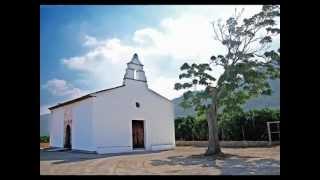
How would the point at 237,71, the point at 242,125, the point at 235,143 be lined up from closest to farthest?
the point at 237,71 < the point at 235,143 < the point at 242,125

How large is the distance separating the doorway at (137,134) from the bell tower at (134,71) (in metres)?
1.60

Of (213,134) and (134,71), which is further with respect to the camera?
(134,71)

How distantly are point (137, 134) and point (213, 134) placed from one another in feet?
12.4

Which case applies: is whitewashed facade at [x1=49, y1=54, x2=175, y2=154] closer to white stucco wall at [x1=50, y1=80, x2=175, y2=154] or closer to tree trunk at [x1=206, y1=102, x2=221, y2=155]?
white stucco wall at [x1=50, y1=80, x2=175, y2=154]

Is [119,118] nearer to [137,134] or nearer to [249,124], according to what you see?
[137,134]

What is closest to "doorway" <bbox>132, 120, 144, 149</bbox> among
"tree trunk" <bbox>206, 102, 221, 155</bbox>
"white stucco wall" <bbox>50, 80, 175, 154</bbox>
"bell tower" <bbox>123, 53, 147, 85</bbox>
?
"white stucco wall" <bbox>50, 80, 175, 154</bbox>

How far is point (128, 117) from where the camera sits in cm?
1159

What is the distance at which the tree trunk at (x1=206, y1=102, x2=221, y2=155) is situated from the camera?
9062mm

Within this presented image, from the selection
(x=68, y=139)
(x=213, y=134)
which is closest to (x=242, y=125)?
(x=213, y=134)

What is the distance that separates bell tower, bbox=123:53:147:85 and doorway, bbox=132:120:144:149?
5.24ft

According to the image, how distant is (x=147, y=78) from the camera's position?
41.1 ft

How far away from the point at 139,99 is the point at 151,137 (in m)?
1.57
